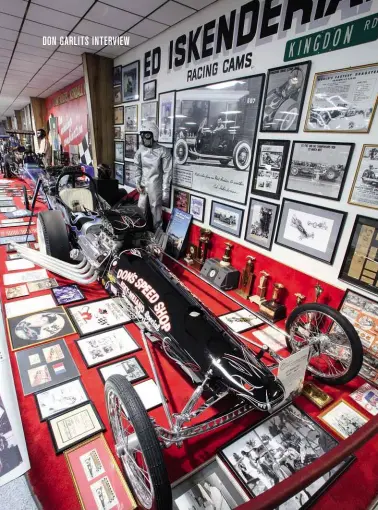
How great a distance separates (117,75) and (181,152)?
2.20 metres

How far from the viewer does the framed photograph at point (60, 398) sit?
5.29 ft

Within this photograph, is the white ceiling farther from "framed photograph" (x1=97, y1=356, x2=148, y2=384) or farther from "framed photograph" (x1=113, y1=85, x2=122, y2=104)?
"framed photograph" (x1=97, y1=356, x2=148, y2=384)

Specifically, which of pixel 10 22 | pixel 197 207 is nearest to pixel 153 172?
pixel 197 207

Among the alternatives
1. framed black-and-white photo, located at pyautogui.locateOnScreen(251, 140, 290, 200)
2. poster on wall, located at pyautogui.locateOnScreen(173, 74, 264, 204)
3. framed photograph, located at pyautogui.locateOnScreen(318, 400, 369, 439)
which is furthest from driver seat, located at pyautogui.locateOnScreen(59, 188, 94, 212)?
framed photograph, located at pyautogui.locateOnScreen(318, 400, 369, 439)

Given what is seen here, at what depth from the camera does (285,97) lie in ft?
7.99

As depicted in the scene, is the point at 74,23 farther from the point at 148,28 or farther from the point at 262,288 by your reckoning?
the point at 262,288

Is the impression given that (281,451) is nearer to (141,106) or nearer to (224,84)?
(224,84)

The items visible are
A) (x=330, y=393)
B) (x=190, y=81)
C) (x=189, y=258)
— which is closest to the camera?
(x=330, y=393)

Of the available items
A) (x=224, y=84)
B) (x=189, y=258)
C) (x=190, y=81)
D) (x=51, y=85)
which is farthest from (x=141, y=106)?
(x=51, y=85)

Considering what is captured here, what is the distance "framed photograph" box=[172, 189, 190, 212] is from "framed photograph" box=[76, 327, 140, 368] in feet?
6.64

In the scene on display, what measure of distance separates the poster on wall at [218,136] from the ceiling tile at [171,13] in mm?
720

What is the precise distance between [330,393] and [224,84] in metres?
2.98

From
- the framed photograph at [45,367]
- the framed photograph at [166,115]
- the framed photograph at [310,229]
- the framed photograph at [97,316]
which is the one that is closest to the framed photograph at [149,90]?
the framed photograph at [166,115]

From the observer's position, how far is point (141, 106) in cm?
432
